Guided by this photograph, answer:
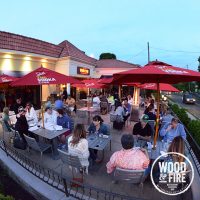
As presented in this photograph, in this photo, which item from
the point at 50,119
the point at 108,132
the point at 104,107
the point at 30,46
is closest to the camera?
the point at 108,132

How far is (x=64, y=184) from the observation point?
4383mm

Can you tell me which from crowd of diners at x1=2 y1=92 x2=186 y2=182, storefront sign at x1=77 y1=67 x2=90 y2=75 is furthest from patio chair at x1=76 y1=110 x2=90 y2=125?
storefront sign at x1=77 y1=67 x2=90 y2=75

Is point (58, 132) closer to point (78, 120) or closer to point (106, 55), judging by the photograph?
point (78, 120)

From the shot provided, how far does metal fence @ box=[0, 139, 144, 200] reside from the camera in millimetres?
4124

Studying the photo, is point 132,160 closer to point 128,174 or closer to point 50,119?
point 128,174

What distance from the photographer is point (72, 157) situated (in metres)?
4.77

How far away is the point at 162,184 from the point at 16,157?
3999 mm

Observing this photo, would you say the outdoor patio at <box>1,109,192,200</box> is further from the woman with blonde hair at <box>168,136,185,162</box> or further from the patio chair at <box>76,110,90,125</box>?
the patio chair at <box>76,110,90,125</box>

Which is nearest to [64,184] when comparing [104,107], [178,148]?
[178,148]

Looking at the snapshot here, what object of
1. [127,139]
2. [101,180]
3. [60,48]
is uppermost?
[60,48]

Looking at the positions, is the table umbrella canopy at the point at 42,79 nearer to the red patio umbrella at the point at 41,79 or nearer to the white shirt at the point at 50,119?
the red patio umbrella at the point at 41,79

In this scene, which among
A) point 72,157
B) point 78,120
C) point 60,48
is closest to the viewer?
point 72,157

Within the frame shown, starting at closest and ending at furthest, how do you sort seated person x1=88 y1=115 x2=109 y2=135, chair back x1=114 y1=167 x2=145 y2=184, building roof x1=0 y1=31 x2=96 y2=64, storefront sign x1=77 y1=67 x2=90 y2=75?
chair back x1=114 y1=167 x2=145 y2=184, seated person x1=88 y1=115 x2=109 y2=135, building roof x1=0 y1=31 x2=96 y2=64, storefront sign x1=77 y1=67 x2=90 y2=75

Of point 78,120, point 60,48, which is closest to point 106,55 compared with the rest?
point 60,48
